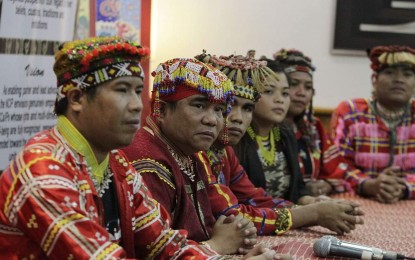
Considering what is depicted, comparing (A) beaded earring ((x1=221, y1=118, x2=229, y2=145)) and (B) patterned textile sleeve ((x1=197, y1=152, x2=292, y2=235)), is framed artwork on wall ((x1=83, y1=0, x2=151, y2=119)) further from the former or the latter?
(A) beaded earring ((x1=221, y1=118, x2=229, y2=145))

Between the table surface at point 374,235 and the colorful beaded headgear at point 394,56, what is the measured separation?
0.92 m

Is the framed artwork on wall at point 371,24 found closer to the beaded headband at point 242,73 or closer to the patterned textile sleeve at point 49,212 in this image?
the beaded headband at point 242,73

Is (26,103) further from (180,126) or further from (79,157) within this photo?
(79,157)

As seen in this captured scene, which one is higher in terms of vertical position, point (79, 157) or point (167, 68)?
point (167, 68)

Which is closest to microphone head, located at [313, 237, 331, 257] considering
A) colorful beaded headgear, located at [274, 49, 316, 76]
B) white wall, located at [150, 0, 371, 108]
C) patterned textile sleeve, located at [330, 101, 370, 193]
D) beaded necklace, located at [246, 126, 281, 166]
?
beaded necklace, located at [246, 126, 281, 166]

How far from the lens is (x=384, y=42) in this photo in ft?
18.2

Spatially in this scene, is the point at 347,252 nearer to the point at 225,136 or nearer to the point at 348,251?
the point at 348,251

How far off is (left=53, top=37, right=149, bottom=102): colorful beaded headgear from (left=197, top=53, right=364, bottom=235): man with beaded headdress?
907 mm

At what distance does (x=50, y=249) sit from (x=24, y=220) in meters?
0.09

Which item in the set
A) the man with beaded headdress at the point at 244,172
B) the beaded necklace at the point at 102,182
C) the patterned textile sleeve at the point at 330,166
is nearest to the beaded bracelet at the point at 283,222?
the man with beaded headdress at the point at 244,172

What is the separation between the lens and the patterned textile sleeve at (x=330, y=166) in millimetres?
4340

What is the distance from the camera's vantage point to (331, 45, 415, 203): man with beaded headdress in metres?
4.47

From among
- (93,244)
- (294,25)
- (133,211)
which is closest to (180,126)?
(133,211)

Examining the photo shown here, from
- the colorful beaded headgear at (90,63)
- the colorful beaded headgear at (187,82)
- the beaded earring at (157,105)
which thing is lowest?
the beaded earring at (157,105)
